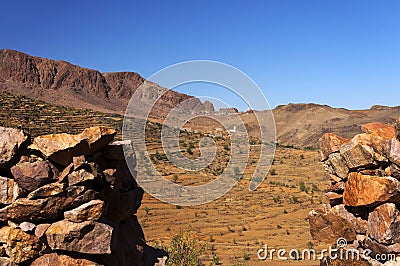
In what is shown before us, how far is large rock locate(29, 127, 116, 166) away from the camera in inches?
239

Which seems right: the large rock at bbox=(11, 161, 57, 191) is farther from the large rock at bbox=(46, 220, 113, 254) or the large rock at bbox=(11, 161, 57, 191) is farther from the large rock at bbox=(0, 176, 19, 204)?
the large rock at bbox=(46, 220, 113, 254)

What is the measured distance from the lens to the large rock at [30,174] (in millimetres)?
5945

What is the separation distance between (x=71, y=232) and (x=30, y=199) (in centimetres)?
82

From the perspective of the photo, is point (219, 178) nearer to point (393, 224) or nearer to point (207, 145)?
point (207, 145)

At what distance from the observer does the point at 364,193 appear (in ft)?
21.6

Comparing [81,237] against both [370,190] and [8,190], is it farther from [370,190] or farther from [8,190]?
[370,190]

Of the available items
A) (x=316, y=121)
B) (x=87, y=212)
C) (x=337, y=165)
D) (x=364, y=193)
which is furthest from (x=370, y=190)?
(x=316, y=121)

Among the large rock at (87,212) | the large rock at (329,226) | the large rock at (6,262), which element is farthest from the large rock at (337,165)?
the large rock at (6,262)

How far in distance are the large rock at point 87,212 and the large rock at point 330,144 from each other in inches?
181

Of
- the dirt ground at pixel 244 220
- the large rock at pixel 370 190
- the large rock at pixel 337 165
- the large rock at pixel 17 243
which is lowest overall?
the dirt ground at pixel 244 220

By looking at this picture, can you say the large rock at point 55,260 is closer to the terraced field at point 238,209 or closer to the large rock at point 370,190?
Answer: the large rock at point 370,190

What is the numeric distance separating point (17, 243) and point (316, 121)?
97763mm

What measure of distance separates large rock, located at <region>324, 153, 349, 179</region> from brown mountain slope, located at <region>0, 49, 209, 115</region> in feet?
287

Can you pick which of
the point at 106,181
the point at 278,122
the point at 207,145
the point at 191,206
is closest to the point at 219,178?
the point at 191,206
